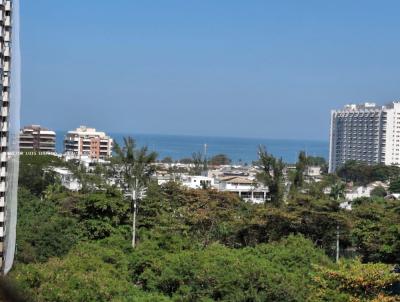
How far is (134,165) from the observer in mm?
17547

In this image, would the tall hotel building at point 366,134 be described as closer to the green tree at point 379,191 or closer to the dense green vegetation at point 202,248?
the green tree at point 379,191

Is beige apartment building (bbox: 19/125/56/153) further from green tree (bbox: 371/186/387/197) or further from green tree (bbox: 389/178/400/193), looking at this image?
green tree (bbox: 389/178/400/193)

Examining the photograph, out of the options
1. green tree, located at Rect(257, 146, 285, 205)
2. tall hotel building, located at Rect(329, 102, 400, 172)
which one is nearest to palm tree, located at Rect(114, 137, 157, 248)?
green tree, located at Rect(257, 146, 285, 205)

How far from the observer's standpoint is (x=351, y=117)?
7875cm

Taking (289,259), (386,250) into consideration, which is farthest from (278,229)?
(289,259)

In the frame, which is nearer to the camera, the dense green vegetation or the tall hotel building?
the dense green vegetation

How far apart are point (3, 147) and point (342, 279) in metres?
6.19

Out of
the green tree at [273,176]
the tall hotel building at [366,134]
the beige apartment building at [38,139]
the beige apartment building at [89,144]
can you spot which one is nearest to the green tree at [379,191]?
the tall hotel building at [366,134]

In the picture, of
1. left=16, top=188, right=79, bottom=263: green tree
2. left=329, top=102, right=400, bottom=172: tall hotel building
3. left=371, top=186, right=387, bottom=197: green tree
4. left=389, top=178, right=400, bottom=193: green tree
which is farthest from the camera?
left=329, top=102, right=400, bottom=172: tall hotel building

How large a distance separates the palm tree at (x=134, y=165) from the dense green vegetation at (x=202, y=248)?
0.44m

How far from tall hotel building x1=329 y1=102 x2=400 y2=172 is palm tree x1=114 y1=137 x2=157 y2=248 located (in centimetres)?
5380

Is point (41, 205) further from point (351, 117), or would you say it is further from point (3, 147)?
point (351, 117)

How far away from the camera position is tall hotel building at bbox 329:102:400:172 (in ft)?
235

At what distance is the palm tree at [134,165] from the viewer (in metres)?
17.4
